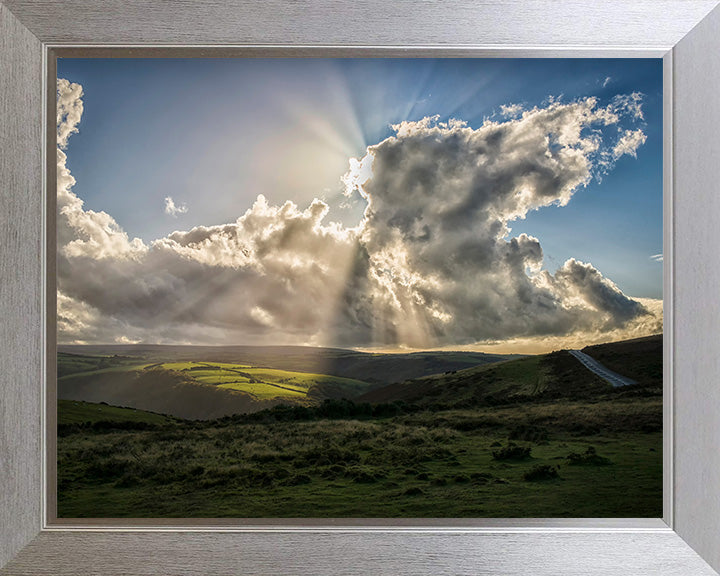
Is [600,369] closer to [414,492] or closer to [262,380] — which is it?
[414,492]

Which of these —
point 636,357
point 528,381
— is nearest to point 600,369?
point 636,357

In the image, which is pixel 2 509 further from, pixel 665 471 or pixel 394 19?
pixel 665 471

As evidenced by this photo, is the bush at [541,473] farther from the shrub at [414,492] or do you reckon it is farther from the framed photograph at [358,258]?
the shrub at [414,492]

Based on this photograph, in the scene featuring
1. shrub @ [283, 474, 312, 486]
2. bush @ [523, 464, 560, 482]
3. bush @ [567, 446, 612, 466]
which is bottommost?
shrub @ [283, 474, 312, 486]

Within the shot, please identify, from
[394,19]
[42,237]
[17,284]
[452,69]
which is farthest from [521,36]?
[17,284]

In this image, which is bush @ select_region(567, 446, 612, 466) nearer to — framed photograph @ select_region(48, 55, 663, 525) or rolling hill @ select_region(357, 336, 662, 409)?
framed photograph @ select_region(48, 55, 663, 525)

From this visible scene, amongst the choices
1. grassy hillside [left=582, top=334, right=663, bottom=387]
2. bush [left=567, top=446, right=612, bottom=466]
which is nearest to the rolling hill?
grassy hillside [left=582, top=334, right=663, bottom=387]

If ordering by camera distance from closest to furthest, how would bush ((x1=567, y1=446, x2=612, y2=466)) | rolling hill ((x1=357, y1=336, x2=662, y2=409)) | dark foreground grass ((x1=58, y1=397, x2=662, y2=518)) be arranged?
dark foreground grass ((x1=58, y1=397, x2=662, y2=518))
bush ((x1=567, y1=446, x2=612, y2=466))
rolling hill ((x1=357, y1=336, x2=662, y2=409))
